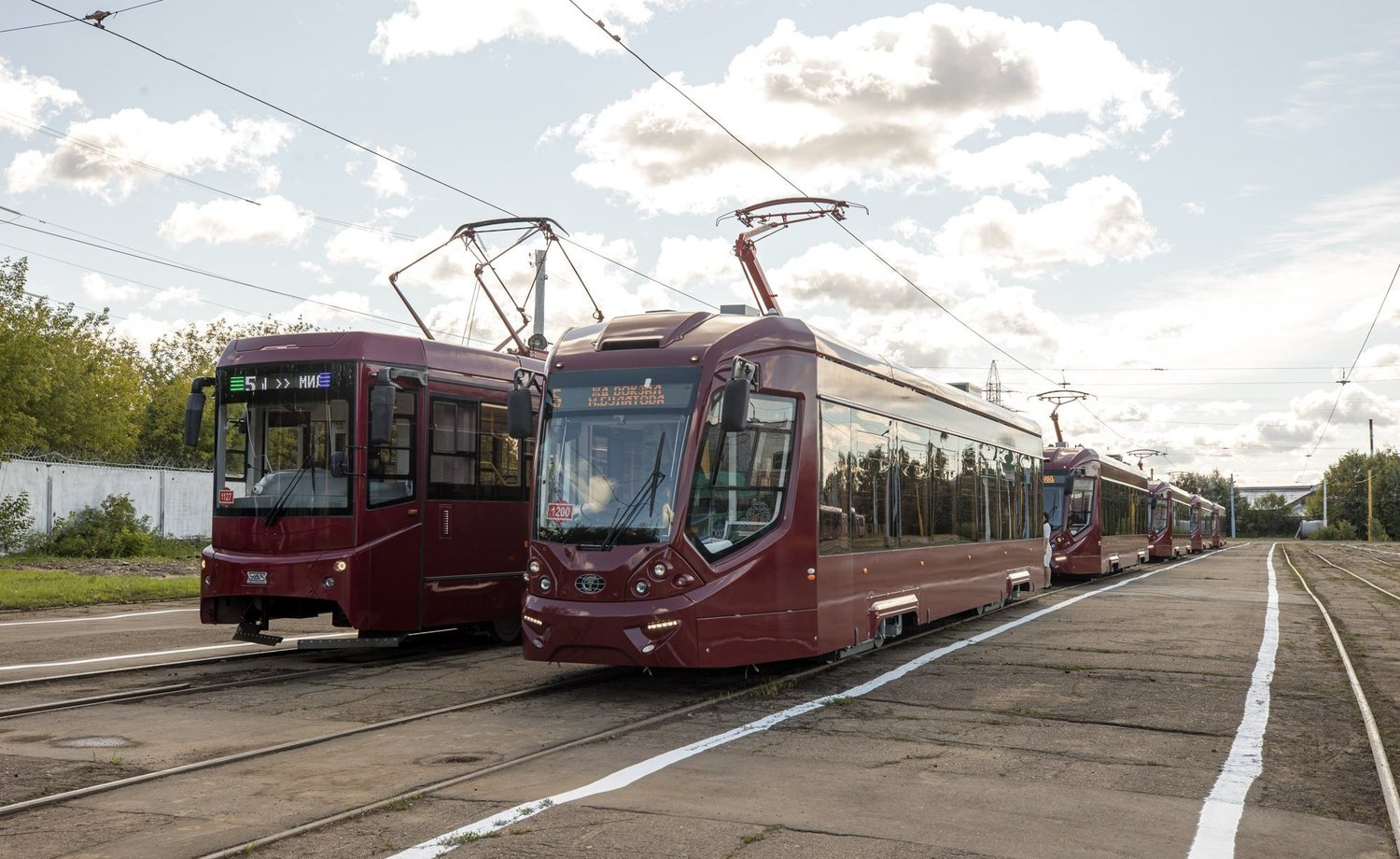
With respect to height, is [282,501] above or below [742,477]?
below

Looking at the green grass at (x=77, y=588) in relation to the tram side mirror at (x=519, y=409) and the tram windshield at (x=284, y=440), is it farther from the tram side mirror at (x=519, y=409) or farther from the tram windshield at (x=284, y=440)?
the tram side mirror at (x=519, y=409)

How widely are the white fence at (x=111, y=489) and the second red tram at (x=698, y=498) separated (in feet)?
70.5

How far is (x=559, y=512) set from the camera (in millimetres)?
10742

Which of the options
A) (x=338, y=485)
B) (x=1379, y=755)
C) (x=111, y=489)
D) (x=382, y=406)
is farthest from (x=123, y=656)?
(x=111, y=489)

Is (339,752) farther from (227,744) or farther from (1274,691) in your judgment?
(1274,691)

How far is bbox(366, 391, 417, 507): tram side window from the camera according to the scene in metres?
12.5

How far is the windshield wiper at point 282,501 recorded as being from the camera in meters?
12.4

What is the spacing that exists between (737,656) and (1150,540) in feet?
128

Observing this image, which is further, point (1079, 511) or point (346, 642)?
point (1079, 511)

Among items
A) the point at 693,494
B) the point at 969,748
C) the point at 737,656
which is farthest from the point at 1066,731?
the point at 693,494

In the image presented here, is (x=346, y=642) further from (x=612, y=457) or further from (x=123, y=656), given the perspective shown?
(x=612, y=457)

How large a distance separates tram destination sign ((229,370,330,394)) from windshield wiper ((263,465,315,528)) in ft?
2.64

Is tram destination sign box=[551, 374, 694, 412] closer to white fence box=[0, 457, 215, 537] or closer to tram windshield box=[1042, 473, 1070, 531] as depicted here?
white fence box=[0, 457, 215, 537]

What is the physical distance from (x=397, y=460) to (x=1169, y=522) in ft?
141
